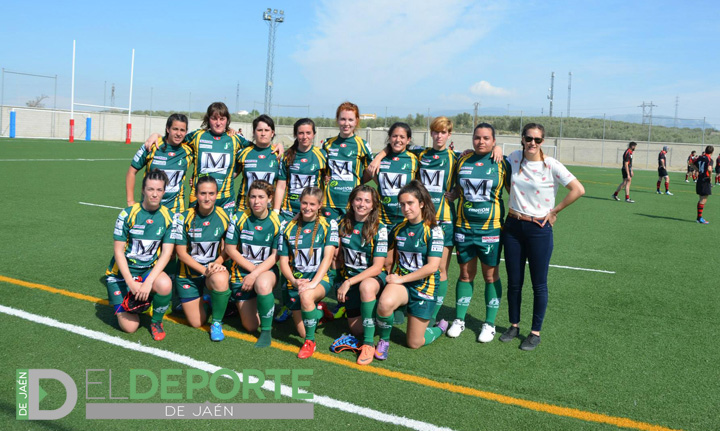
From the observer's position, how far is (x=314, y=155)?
16.6ft

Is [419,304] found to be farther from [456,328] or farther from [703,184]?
[703,184]

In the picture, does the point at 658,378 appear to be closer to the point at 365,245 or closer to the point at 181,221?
the point at 365,245

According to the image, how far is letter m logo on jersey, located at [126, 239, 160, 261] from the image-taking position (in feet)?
14.3

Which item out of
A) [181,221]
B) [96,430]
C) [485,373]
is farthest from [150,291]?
[485,373]

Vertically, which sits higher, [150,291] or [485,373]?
[150,291]

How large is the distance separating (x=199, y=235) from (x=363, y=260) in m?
1.37

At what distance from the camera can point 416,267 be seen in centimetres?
425

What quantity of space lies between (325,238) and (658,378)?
8.69 feet

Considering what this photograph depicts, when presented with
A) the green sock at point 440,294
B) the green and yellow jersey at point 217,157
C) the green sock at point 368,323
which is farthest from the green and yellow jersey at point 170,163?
the green sock at point 440,294

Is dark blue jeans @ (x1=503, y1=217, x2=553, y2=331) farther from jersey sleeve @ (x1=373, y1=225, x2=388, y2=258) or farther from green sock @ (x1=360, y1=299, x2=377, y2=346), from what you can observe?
green sock @ (x1=360, y1=299, x2=377, y2=346)

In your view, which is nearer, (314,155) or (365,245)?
(365,245)

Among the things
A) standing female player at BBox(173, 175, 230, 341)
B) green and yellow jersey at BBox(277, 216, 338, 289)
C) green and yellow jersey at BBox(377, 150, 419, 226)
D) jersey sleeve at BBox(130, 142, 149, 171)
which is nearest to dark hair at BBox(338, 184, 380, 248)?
green and yellow jersey at BBox(277, 216, 338, 289)

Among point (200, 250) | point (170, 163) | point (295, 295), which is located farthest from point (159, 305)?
point (170, 163)

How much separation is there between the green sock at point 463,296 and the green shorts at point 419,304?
0.47 metres
